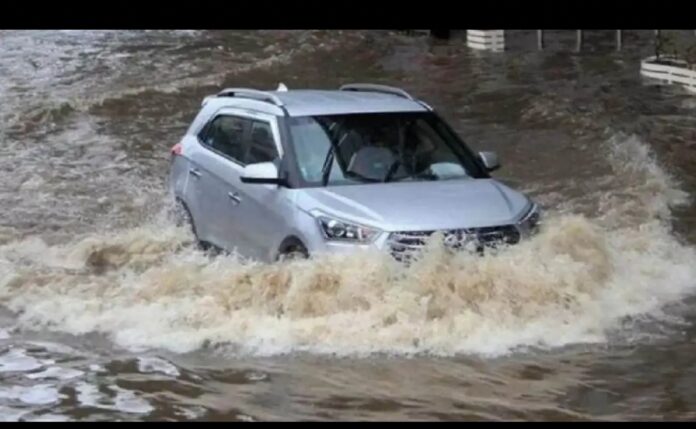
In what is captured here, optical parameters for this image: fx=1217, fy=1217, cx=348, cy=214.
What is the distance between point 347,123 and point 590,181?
6707 millimetres

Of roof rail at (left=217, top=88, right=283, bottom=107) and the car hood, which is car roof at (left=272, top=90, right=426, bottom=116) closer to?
roof rail at (left=217, top=88, right=283, bottom=107)

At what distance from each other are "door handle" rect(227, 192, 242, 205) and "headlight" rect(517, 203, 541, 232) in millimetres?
2416

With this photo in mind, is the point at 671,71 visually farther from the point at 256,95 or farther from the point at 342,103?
the point at 342,103

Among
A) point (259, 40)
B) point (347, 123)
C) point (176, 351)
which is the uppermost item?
point (347, 123)

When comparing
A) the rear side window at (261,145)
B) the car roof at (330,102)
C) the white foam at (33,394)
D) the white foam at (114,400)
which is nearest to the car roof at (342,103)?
the car roof at (330,102)

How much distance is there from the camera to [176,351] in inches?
340

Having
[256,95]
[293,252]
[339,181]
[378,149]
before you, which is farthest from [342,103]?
[293,252]

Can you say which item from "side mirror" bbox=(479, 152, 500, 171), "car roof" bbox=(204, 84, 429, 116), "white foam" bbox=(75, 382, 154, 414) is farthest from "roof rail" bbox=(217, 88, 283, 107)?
"white foam" bbox=(75, 382, 154, 414)

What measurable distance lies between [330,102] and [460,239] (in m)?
2.18

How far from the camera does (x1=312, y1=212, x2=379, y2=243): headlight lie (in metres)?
8.64

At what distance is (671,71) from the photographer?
82.7 ft

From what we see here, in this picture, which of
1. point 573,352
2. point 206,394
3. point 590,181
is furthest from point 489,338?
point 590,181

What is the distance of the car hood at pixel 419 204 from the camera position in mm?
8656
